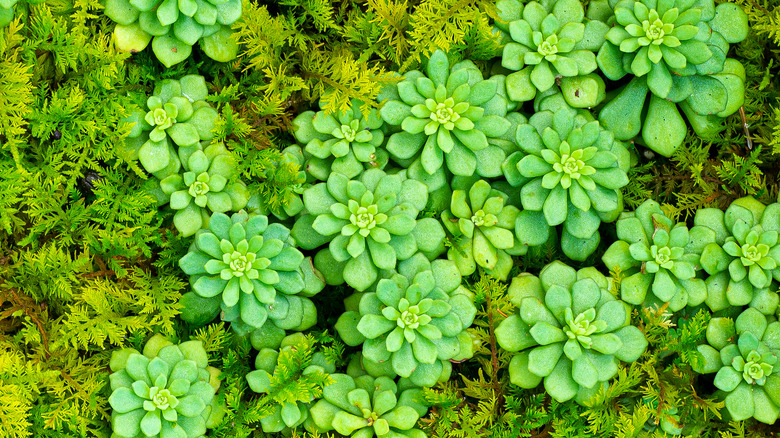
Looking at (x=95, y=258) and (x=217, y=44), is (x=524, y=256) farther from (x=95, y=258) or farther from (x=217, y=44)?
(x=95, y=258)

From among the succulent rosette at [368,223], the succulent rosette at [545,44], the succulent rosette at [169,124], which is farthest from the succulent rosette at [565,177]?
the succulent rosette at [169,124]

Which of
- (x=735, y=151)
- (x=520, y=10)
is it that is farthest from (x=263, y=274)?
(x=735, y=151)

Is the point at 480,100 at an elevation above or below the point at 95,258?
above

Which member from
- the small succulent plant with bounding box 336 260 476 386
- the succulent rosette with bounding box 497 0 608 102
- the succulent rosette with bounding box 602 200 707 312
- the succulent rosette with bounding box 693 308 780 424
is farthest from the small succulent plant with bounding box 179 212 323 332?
the succulent rosette with bounding box 693 308 780 424

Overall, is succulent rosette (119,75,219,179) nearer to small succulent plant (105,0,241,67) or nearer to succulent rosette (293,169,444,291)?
small succulent plant (105,0,241,67)

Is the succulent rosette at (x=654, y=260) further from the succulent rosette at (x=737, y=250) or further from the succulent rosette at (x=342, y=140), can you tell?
the succulent rosette at (x=342, y=140)

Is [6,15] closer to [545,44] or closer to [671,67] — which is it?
[545,44]
